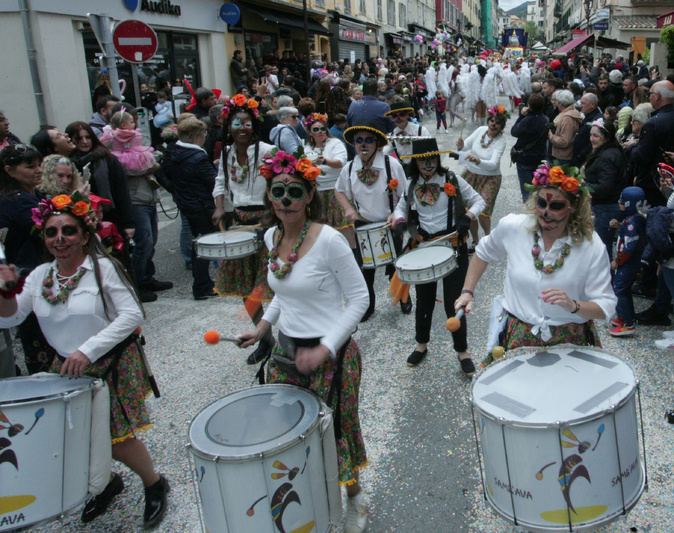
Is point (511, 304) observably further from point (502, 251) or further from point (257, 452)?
point (257, 452)

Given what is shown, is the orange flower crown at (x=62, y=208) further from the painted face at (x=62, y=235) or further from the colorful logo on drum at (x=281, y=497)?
the colorful logo on drum at (x=281, y=497)

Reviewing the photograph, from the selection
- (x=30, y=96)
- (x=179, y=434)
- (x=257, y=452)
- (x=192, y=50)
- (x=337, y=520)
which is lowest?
(x=179, y=434)

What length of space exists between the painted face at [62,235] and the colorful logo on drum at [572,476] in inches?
93.4

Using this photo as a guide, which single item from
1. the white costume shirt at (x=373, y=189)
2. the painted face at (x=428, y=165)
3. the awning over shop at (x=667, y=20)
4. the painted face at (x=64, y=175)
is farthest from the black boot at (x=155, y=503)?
the awning over shop at (x=667, y=20)

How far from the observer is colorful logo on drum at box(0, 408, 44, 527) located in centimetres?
239

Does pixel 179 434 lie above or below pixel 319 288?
below

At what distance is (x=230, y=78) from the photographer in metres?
18.4

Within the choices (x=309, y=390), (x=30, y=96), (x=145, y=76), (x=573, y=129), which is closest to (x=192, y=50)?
(x=145, y=76)

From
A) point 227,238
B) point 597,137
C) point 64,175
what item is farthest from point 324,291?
point 597,137

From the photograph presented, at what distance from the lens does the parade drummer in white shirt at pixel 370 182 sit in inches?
205

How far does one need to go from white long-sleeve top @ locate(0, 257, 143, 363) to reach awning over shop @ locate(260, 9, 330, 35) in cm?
1790

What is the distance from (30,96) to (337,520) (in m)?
11.2

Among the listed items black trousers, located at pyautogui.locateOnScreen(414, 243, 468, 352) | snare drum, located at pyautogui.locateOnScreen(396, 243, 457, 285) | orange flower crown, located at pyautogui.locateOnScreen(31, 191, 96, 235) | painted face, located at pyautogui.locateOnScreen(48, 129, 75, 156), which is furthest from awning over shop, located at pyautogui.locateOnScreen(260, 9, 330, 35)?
orange flower crown, located at pyautogui.locateOnScreen(31, 191, 96, 235)

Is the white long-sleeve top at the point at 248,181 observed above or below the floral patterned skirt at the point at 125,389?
above
